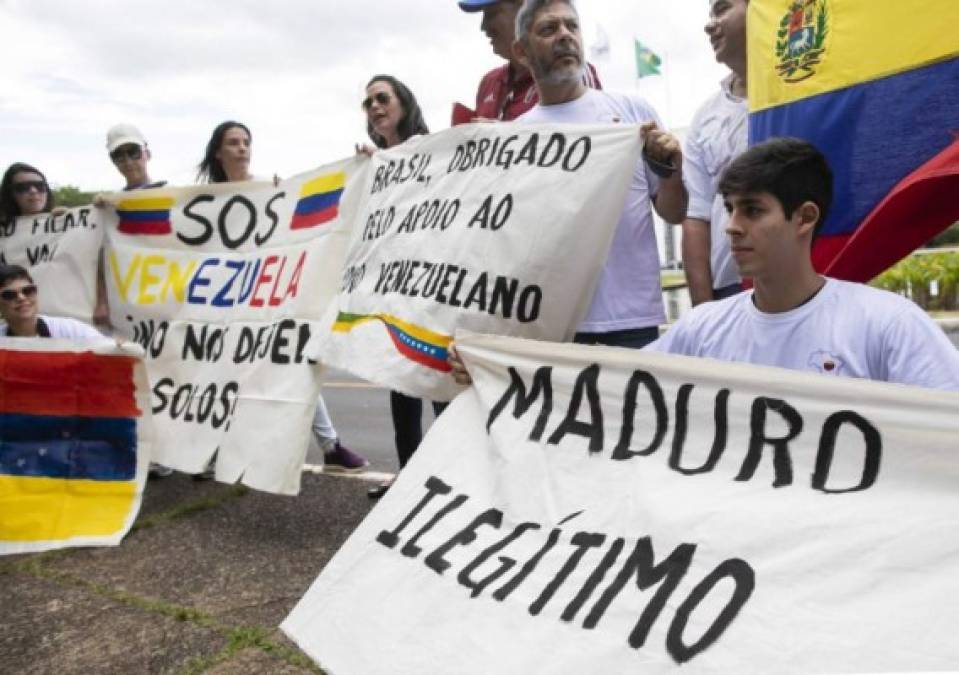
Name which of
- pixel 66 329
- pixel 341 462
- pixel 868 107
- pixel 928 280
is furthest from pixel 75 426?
pixel 928 280

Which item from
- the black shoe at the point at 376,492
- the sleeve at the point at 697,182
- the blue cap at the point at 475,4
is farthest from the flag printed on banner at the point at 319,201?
the sleeve at the point at 697,182

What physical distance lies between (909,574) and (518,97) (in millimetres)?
2516

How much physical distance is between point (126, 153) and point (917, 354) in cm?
431

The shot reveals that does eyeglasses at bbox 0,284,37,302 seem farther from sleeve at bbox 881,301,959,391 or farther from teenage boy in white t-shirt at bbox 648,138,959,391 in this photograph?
sleeve at bbox 881,301,959,391

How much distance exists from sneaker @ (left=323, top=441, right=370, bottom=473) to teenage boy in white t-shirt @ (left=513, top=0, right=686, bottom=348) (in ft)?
6.87

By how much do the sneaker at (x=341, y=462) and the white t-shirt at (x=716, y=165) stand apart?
2.40 m

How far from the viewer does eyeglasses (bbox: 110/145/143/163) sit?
15.6ft

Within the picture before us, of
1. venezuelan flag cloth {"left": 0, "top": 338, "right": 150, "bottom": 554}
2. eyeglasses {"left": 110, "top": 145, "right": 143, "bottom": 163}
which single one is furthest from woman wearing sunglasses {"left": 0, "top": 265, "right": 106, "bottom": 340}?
eyeglasses {"left": 110, "top": 145, "right": 143, "bottom": 163}

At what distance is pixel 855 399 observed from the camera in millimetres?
1698

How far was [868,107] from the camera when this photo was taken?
242 centimetres

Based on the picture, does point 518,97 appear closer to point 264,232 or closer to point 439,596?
point 264,232

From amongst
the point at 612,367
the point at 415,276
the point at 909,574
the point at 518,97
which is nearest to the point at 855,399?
the point at 909,574

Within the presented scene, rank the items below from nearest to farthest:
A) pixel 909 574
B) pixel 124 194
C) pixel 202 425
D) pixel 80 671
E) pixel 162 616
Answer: pixel 909 574, pixel 80 671, pixel 162 616, pixel 202 425, pixel 124 194

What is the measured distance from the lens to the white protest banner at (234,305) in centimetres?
364
